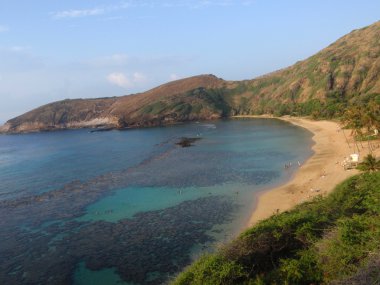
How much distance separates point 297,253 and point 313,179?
28.6 m

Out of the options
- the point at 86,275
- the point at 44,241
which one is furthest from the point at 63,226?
the point at 86,275

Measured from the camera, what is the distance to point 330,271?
1914cm

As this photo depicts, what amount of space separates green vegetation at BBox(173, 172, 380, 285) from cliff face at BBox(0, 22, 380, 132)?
9607 cm

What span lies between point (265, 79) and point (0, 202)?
16024cm

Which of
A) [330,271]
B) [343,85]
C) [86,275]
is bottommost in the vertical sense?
[86,275]

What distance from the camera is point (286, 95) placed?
15788 cm

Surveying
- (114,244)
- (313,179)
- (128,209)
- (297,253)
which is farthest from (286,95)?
(297,253)

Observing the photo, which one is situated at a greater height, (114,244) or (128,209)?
(128,209)

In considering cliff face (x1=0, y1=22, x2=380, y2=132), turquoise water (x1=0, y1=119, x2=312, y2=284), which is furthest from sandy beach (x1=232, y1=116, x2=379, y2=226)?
cliff face (x1=0, y1=22, x2=380, y2=132)

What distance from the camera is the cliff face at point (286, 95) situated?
134m

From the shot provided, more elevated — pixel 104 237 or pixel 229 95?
pixel 229 95

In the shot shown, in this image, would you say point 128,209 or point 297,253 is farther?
point 128,209

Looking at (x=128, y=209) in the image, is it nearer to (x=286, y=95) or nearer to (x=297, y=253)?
(x=297, y=253)

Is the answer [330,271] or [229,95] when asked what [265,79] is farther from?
[330,271]
